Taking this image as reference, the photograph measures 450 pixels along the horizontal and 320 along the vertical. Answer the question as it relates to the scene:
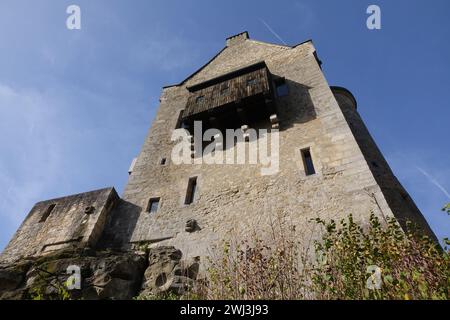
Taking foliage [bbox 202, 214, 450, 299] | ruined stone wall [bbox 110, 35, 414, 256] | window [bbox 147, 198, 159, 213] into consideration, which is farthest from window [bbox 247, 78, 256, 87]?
foliage [bbox 202, 214, 450, 299]

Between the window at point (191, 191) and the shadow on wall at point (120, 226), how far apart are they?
1551mm

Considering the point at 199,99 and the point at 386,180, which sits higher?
the point at 199,99

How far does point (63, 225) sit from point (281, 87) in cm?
925

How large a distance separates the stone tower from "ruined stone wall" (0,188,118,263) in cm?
4

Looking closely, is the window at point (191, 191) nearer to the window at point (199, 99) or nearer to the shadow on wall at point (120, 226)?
the shadow on wall at point (120, 226)

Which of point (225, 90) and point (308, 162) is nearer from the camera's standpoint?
point (308, 162)

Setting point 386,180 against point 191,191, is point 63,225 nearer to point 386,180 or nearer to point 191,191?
point 191,191

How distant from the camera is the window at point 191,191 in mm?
9286

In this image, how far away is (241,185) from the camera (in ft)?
28.6

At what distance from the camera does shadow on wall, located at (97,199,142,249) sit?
855cm

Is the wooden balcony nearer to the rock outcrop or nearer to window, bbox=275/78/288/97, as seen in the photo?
window, bbox=275/78/288/97

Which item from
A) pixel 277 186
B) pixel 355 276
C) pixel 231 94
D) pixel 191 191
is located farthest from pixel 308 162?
pixel 355 276

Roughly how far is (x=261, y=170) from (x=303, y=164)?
4.09ft
